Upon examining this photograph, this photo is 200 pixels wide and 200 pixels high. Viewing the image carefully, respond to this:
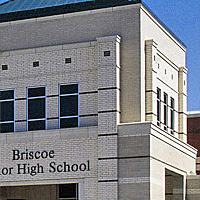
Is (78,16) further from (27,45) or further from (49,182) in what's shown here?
(49,182)

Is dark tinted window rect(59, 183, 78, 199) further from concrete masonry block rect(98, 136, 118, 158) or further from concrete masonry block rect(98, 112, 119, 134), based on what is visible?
concrete masonry block rect(98, 112, 119, 134)

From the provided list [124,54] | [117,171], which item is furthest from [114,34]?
[117,171]

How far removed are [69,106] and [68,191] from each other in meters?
4.52

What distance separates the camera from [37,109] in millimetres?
31484

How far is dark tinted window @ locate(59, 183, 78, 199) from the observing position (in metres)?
32.8

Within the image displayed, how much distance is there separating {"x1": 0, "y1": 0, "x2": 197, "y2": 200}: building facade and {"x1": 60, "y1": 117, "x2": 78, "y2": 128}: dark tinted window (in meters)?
0.04

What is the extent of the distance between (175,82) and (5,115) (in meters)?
9.13

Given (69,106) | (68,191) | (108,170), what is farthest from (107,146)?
(68,191)

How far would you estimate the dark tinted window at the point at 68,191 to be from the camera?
32844 mm

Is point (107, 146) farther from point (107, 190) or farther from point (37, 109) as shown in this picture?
point (37, 109)

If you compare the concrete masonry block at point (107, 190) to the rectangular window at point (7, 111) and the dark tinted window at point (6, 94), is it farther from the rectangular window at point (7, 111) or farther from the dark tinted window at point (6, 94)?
the dark tinted window at point (6, 94)

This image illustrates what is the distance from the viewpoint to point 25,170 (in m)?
30.5

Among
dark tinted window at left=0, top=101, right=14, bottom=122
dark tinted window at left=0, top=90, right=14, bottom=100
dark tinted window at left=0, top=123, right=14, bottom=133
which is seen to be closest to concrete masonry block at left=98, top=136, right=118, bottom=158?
dark tinted window at left=0, top=123, right=14, bottom=133

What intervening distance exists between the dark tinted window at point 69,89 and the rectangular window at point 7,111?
7.94 ft
